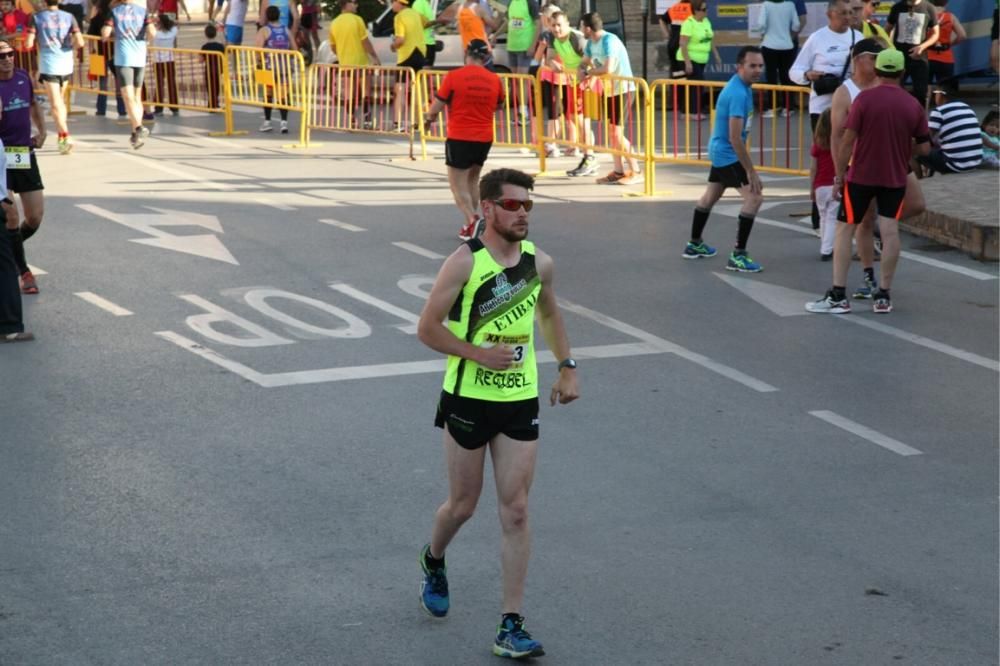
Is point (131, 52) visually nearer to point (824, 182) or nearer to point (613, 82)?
point (613, 82)

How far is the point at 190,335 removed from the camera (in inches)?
414

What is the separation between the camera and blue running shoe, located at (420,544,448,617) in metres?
5.85

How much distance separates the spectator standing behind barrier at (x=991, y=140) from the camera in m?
17.1

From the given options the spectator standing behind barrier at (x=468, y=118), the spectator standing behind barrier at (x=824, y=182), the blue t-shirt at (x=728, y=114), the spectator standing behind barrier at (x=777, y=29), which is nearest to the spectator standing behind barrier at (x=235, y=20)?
the spectator standing behind barrier at (x=777, y=29)

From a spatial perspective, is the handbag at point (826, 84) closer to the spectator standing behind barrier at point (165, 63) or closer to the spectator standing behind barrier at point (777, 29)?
the spectator standing behind barrier at point (777, 29)

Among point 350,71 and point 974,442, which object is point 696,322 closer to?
point 974,442

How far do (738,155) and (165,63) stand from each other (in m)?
13.4

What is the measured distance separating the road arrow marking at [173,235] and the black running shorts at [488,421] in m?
7.53

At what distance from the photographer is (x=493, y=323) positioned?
5672 mm

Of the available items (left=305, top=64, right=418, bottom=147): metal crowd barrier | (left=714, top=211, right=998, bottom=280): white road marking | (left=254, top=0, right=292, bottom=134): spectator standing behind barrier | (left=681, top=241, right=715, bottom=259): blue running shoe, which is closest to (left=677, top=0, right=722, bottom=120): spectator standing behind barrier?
(left=305, top=64, right=418, bottom=147): metal crowd barrier

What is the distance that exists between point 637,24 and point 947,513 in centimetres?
2971

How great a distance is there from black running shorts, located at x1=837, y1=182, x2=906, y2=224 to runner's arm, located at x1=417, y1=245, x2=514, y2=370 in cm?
622

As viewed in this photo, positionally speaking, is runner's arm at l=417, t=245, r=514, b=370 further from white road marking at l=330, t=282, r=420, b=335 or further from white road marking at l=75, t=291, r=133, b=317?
white road marking at l=75, t=291, r=133, b=317

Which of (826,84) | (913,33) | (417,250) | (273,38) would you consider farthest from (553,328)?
(273,38)
